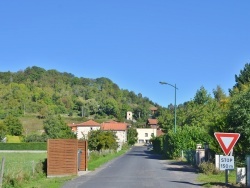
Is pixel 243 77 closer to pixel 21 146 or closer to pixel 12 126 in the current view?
pixel 21 146

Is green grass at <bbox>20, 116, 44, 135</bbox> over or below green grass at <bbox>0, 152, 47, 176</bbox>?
over

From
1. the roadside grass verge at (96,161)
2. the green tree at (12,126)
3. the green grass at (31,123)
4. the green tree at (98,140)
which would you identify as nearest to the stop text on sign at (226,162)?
the roadside grass verge at (96,161)

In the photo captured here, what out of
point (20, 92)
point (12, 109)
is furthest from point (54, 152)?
point (20, 92)

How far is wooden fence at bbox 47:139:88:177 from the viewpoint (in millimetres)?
25734

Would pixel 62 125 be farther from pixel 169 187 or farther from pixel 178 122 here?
pixel 169 187

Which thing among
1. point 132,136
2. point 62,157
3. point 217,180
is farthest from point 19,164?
point 132,136

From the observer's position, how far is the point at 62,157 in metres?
26.5

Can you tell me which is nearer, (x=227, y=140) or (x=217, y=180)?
(x=227, y=140)

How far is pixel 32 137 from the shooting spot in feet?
351

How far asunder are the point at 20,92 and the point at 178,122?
133 metres

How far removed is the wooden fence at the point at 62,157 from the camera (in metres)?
25.7

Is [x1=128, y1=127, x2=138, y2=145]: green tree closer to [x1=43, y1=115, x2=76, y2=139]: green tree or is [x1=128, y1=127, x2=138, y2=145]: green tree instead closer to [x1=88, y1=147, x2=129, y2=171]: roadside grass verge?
[x1=43, y1=115, x2=76, y2=139]: green tree

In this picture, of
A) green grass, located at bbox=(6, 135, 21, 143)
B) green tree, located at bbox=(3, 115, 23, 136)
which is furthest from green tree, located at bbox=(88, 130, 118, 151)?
green tree, located at bbox=(3, 115, 23, 136)

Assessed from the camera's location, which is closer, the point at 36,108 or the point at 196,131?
the point at 196,131
